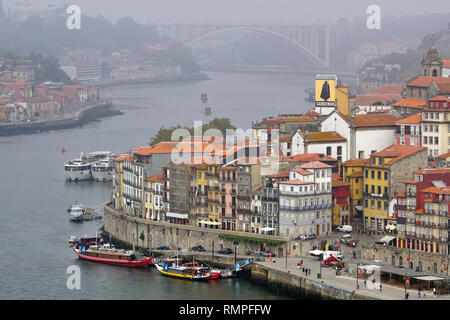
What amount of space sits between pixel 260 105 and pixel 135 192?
70241 millimetres

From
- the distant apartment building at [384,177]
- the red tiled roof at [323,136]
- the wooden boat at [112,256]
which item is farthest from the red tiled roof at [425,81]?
the wooden boat at [112,256]

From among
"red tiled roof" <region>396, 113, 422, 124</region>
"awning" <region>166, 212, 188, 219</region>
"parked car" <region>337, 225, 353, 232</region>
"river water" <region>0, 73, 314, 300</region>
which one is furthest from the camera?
"red tiled roof" <region>396, 113, 422, 124</region>

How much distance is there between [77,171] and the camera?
8219 cm

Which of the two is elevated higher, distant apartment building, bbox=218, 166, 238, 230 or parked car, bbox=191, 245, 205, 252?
distant apartment building, bbox=218, 166, 238, 230

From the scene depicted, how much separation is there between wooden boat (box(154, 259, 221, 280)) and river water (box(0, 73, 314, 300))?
0.34 meters

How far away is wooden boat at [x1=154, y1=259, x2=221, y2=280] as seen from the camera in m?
52.0

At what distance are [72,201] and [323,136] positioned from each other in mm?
17576

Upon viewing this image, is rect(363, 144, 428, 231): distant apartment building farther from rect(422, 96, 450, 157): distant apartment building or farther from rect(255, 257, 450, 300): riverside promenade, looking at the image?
rect(255, 257, 450, 300): riverside promenade

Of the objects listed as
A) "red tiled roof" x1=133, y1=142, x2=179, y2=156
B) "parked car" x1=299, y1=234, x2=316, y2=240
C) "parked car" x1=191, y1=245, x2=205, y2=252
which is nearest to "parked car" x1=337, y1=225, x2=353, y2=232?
"parked car" x1=299, y1=234, x2=316, y2=240

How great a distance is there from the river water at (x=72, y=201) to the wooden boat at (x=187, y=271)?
344mm

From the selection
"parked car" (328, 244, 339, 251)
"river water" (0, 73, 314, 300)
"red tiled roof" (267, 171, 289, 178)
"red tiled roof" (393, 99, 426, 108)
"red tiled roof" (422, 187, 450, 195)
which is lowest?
"river water" (0, 73, 314, 300)

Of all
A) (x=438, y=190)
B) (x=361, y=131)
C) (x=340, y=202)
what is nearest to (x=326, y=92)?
(x=361, y=131)

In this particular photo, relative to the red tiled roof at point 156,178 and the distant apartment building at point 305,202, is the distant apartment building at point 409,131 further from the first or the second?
the red tiled roof at point 156,178

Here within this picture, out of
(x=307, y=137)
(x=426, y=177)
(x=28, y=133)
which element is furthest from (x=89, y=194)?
(x=28, y=133)
